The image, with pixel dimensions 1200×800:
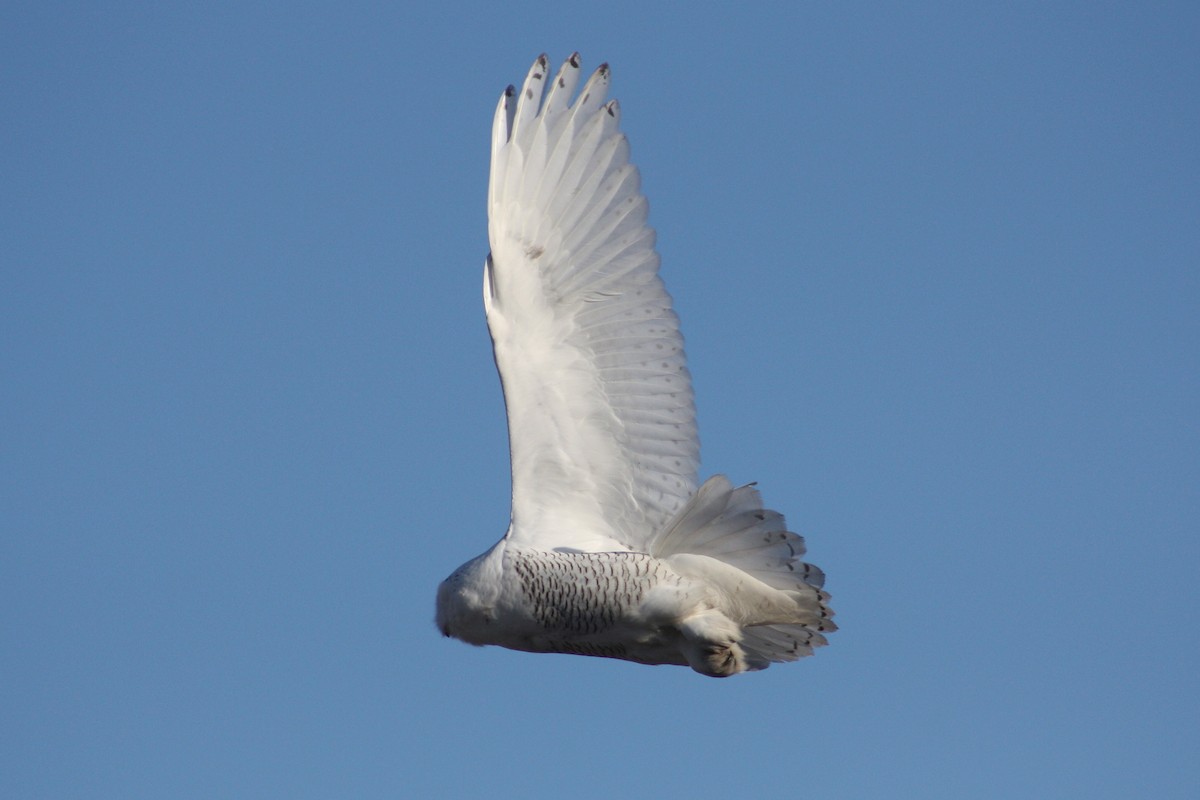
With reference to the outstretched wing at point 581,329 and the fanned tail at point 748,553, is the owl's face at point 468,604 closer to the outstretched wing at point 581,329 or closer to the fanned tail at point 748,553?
the outstretched wing at point 581,329

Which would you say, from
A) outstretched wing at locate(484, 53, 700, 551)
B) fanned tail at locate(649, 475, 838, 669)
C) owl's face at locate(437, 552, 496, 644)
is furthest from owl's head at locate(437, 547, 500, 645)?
fanned tail at locate(649, 475, 838, 669)

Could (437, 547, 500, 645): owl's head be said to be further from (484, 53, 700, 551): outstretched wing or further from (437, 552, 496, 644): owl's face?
(484, 53, 700, 551): outstretched wing

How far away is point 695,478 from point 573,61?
238cm

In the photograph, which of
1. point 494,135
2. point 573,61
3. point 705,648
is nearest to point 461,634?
point 705,648

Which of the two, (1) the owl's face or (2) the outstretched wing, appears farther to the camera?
(2) the outstretched wing

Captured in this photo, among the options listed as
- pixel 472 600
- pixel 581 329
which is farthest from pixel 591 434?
pixel 472 600

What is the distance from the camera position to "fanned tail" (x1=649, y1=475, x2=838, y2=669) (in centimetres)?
725

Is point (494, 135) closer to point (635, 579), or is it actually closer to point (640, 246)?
point (640, 246)

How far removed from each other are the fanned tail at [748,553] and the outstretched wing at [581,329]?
0.74m

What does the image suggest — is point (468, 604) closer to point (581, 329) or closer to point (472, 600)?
point (472, 600)

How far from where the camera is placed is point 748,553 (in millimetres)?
7324

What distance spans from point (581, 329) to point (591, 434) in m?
0.57

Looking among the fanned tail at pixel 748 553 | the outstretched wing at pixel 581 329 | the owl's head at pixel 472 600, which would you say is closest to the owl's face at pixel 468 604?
the owl's head at pixel 472 600

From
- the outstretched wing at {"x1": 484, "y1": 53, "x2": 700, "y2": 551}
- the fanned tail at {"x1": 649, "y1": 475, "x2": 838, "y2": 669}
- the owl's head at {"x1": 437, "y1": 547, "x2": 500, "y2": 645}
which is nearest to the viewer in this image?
the fanned tail at {"x1": 649, "y1": 475, "x2": 838, "y2": 669}
